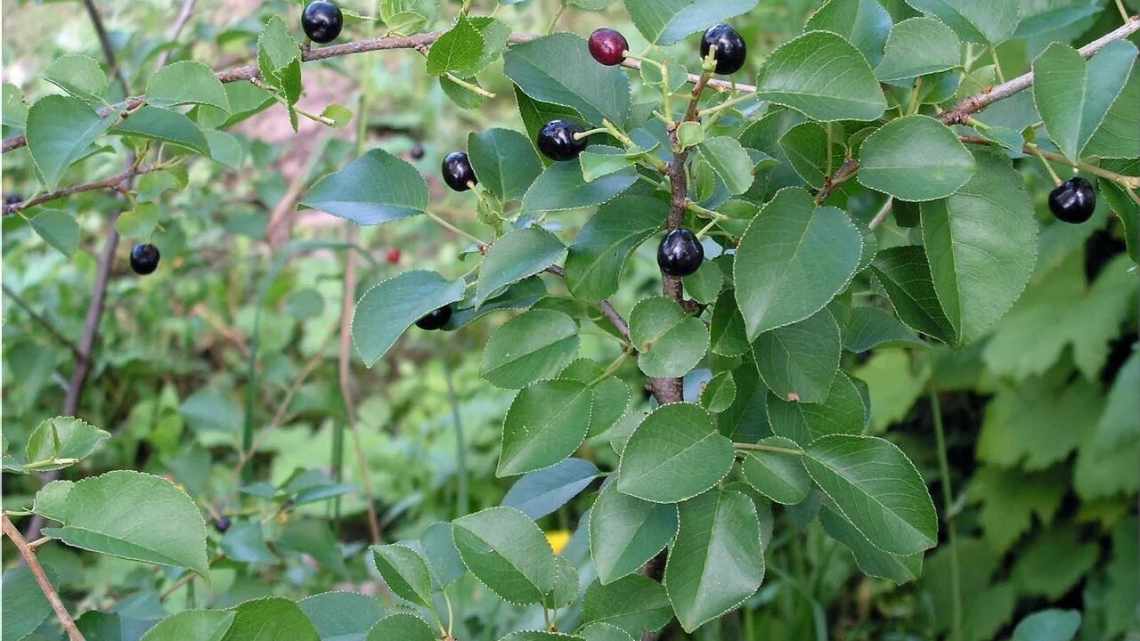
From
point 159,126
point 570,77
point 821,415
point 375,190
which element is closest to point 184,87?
point 159,126

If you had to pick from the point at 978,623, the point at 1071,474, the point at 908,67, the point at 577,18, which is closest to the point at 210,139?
the point at 908,67

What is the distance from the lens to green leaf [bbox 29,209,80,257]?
90cm

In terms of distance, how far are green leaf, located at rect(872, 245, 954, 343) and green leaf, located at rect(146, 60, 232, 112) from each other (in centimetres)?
43

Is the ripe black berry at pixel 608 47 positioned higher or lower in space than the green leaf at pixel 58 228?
higher

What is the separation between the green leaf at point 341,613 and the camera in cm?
69

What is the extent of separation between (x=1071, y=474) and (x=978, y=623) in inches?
13.4

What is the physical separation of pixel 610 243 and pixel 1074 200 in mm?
278

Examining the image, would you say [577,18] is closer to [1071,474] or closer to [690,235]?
[1071,474]

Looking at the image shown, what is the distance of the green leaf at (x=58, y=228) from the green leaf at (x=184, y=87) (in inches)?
9.1

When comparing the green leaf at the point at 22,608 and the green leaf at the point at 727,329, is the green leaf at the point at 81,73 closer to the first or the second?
the green leaf at the point at 22,608

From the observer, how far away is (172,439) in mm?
1960

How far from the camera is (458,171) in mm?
803

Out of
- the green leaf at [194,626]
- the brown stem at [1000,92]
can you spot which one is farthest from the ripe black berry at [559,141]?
the green leaf at [194,626]

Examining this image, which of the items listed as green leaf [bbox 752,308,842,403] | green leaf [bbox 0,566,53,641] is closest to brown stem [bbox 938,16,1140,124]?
green leaf [bbox 752,308,842,403]
